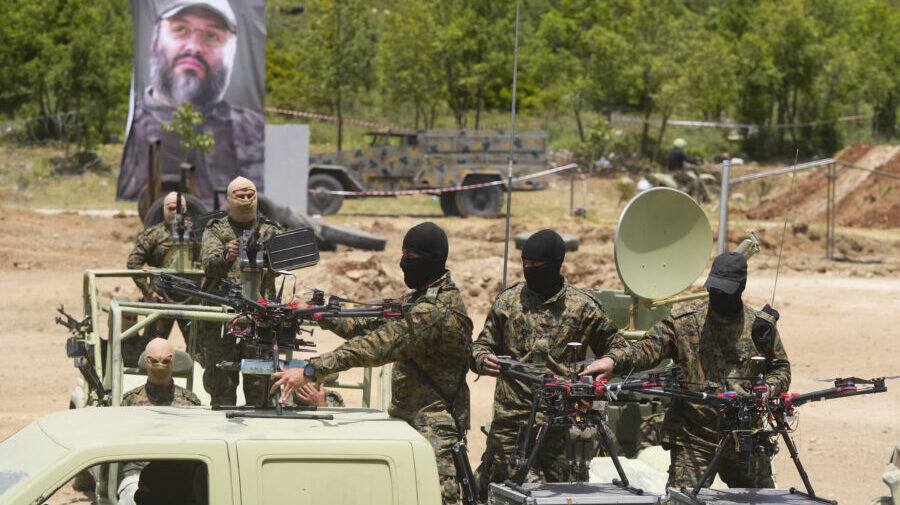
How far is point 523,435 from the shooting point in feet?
18.6

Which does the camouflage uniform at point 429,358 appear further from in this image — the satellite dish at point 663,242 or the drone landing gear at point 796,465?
the satellite dish at point 663,242

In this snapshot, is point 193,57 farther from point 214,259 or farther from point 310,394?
point 310,394

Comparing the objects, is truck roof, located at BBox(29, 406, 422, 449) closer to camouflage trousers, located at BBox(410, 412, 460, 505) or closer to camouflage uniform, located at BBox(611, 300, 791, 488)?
camouflage trousers, located at BBox(410, 412, 460, 505)

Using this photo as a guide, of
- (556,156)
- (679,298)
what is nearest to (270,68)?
(556,156)

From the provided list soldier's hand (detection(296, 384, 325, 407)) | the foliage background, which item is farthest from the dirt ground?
the foliage background

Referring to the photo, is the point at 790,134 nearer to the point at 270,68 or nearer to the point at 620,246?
the point at 270,68

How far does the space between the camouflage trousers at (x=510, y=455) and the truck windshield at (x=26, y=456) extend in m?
2.25

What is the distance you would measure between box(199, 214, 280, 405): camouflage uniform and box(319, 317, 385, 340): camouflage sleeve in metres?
1.47

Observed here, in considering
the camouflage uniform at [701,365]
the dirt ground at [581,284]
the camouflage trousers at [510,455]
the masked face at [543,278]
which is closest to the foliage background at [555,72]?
the dirt ground at [581,284]

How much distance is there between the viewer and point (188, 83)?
30.2 m

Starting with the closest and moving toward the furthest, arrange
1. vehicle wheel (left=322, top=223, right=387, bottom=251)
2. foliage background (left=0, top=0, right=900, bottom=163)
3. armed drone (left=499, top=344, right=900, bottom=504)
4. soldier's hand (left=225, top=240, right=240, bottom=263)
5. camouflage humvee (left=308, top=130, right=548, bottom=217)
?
armed drone (left=499, top=344, right=900, bottom=504) → soldier's hand (left=225, top=240, right=240, bottom=263) → vehicle wheel (left=322, top=223, right=387, bottom=251) → camouflage humvee (left=308, top=130, right=548, bottom=217) → foliage background (left=0, top=0, right=900, bottom=163)

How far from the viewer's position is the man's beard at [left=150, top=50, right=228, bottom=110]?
3011cm

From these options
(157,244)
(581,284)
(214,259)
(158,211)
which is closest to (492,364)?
(214,259)

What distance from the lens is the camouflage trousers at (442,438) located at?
514cm
